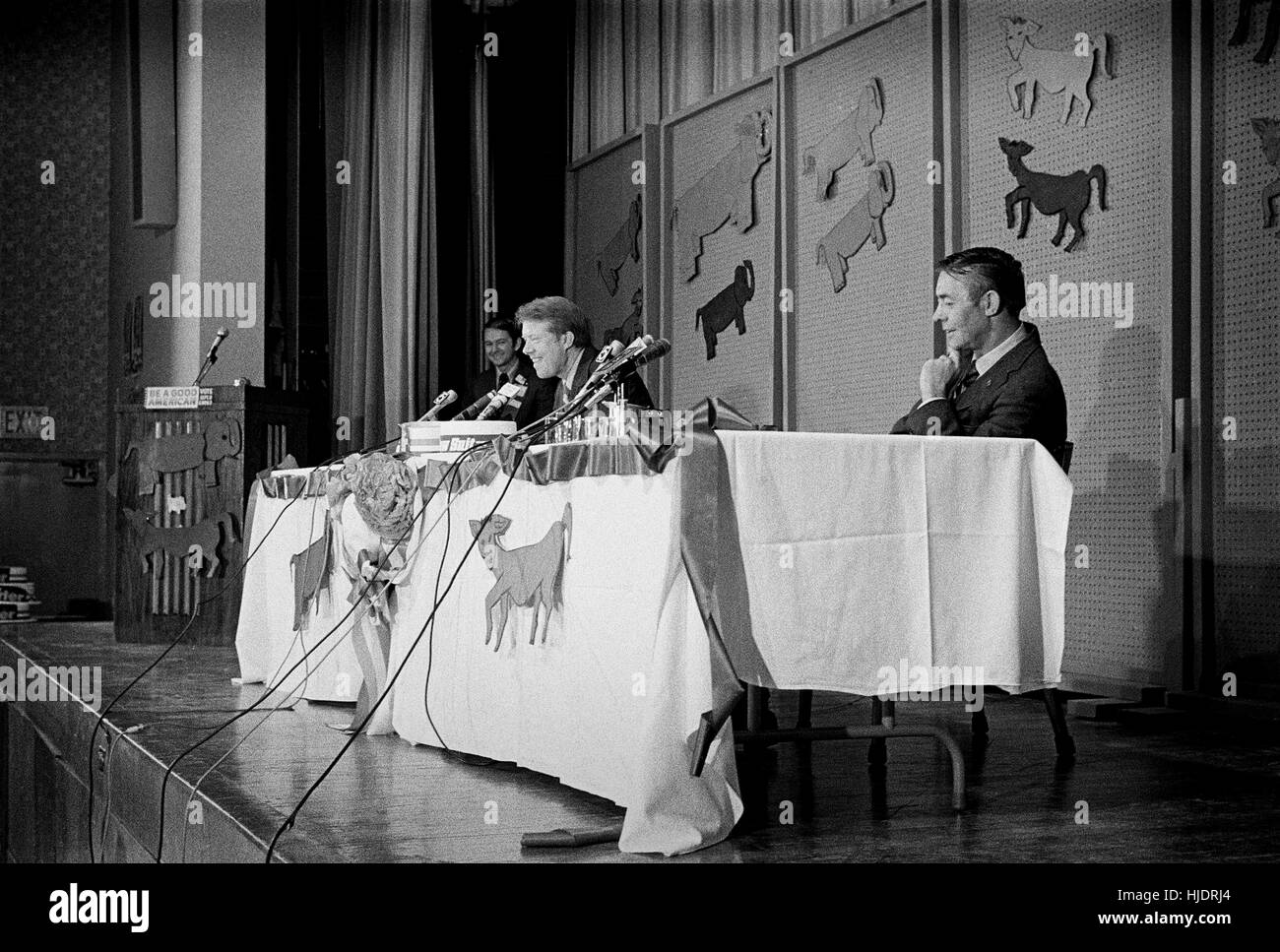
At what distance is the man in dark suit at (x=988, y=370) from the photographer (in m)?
3.04

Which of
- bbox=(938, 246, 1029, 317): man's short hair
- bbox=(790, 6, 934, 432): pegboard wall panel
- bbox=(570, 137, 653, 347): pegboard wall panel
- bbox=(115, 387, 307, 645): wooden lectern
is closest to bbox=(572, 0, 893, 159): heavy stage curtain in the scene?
bbox=(570, 137, 653, 347): pegboard wall panel

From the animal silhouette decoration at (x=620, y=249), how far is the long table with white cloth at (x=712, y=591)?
4192 millimetres

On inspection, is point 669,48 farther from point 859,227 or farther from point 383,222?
point 859,227

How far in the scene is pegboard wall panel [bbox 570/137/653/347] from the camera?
7008 millimetres

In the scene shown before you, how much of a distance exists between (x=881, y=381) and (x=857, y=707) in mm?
1527

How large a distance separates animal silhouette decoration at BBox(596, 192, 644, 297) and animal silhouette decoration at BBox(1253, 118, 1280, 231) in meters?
3.38

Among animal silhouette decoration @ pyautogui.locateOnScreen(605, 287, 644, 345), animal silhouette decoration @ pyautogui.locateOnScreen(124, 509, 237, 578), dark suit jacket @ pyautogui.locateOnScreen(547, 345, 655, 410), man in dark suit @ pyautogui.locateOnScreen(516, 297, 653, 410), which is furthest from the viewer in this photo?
animal silhouette decoration @ pyautogui.locateOnScreen(605, 287, 644, 345)

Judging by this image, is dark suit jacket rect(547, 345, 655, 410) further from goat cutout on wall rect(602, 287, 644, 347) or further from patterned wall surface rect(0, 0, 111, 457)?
patterned wall surface rect(0, 0, 111, 457)

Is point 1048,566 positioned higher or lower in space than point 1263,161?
lower

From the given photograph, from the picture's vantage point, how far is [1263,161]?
389 cm

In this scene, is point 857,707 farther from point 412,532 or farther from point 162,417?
point 162,417

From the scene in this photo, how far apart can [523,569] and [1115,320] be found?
2.34 m

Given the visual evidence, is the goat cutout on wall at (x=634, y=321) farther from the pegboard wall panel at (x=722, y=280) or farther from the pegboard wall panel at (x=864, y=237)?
the pegboard wall panel at (x=864, y=237)
